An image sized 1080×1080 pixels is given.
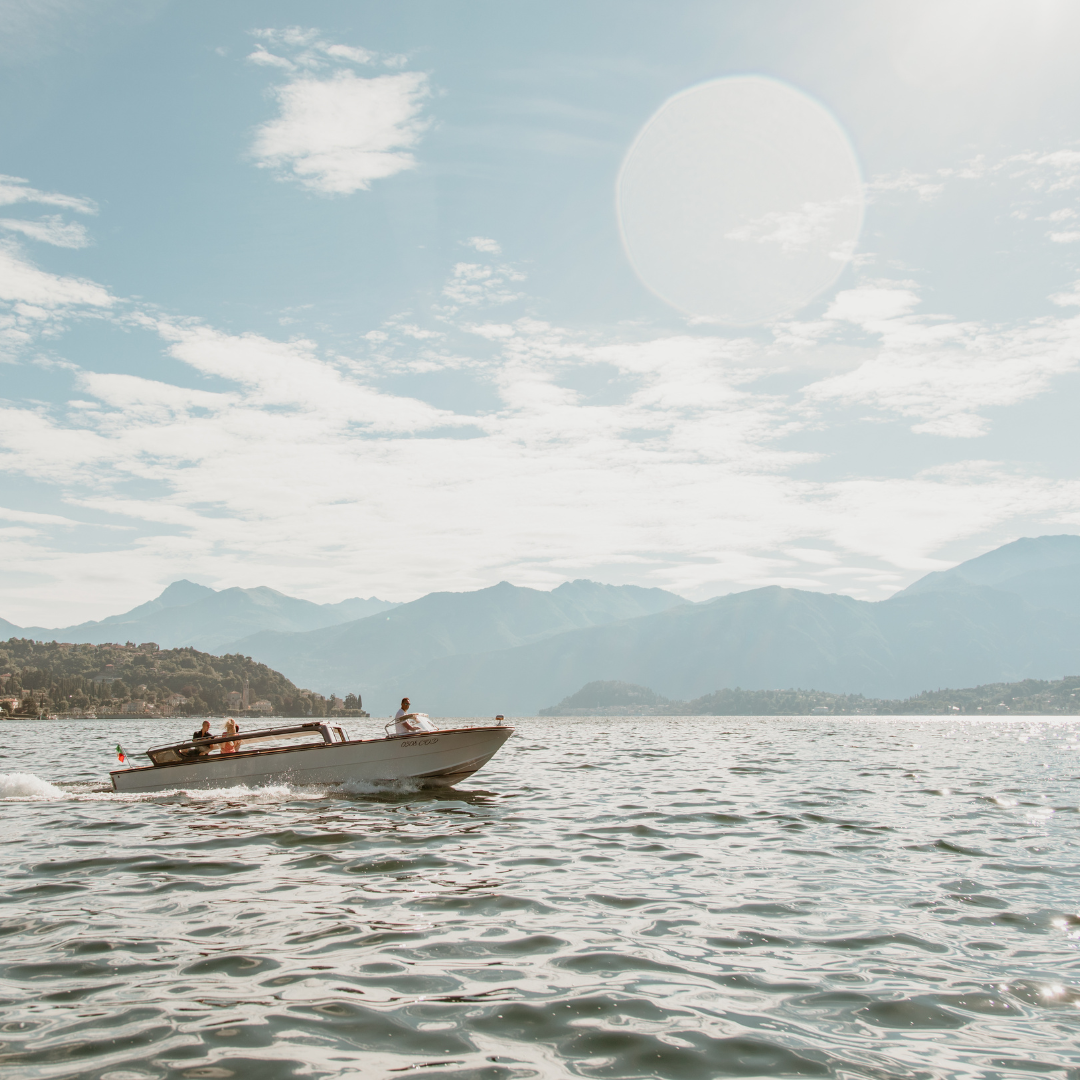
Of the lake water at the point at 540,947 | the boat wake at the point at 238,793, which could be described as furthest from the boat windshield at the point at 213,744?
the lake water at the point at 540,947

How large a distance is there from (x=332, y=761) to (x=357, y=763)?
2.84 ft

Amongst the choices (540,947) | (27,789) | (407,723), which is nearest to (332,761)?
(407,723)

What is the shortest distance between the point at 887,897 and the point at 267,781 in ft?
70.4

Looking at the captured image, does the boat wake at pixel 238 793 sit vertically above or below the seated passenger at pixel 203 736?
below

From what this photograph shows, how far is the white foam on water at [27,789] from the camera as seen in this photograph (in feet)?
95.8

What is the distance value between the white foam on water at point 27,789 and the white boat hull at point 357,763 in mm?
4497

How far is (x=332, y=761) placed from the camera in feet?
90.1

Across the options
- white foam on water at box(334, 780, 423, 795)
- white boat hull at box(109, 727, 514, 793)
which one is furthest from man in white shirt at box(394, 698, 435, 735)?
white foam on water at box(334, 780, 423, 795)

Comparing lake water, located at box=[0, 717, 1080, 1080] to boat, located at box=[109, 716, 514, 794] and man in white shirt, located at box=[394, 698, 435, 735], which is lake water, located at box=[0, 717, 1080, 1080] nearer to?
boat, located at box=[109, 716, 514, 794]

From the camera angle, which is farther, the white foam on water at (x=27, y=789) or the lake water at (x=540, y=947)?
the white foam on water at (x=27, y=789)

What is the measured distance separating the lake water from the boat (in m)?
5.12

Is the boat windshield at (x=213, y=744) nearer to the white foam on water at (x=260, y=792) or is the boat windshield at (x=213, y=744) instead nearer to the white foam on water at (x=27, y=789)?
the white foam on water at (x=260, y=792)

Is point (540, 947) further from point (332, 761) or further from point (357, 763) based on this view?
point (332, 761)

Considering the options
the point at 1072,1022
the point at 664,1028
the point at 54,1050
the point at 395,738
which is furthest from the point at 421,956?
the point at 395,738
